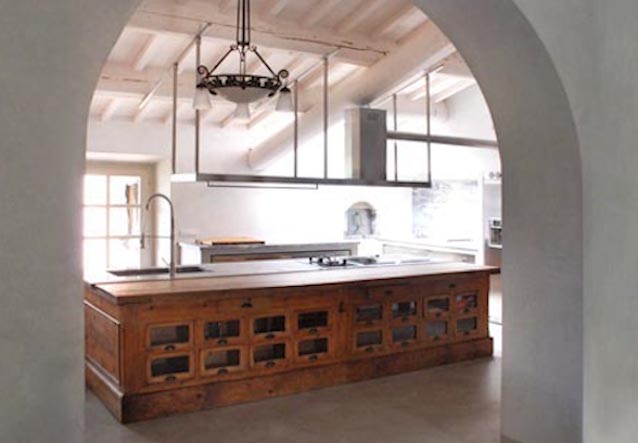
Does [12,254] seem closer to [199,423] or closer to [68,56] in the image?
[68,56]

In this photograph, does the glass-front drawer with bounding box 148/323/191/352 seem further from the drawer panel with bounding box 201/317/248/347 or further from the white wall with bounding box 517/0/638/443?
the white wall with bounding box 517/0/638/443

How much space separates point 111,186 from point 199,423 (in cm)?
515

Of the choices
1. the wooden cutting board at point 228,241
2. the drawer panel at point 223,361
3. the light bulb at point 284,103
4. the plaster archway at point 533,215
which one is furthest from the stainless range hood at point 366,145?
the plaster archway at point 533,215

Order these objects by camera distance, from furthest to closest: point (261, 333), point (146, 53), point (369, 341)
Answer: point (146, 53) → point (369, 341) → point (261, 333)

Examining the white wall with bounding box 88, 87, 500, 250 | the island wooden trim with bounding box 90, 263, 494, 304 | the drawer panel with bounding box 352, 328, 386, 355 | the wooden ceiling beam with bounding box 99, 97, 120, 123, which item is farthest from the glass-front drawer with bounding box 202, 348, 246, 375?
the white wall with bounding box 88, 87, 500, 250

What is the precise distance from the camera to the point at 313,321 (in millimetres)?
4316

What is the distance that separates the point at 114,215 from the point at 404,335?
15.6ft

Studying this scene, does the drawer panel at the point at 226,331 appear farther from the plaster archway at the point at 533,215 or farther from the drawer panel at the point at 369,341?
the plaster archway at the point at 533,215

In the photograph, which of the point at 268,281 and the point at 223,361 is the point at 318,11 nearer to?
the point at 268,281

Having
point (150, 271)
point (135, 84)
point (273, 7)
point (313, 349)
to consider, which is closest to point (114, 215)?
point (135, 84)

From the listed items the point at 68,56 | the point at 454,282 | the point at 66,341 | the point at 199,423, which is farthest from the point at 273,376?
the point at 68,56

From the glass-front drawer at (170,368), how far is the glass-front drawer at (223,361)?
114 millimetres

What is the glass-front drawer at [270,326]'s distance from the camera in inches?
160

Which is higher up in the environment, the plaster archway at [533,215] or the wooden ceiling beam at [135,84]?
the wooden ceiling beam at [135,84]
